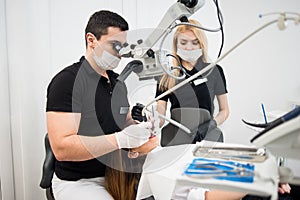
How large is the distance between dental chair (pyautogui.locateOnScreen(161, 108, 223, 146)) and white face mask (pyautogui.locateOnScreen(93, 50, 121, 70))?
0.57 m

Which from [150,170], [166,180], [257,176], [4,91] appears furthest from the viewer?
[4,91]

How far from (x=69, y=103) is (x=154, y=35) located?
18.0 inches

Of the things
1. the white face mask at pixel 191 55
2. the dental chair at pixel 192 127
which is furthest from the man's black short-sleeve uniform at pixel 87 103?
the white face mask at pixel 191 55

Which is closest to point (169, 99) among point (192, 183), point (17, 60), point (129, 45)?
point (129, 45)

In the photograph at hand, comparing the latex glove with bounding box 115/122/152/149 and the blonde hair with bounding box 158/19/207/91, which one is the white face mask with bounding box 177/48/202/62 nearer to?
the blonde hair with bounding box 158/19/207/91

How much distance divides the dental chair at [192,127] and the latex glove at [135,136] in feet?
1.77

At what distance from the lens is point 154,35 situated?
940 millimetres

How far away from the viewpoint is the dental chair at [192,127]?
5.38ft

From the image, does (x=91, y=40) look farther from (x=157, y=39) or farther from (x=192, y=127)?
(x=192, y=127)

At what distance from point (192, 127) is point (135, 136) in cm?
67

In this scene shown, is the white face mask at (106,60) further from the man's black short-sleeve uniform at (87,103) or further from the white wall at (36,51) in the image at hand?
the white wall at (36,51)

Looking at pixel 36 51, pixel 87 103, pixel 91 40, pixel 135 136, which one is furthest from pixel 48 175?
pixel 36 51

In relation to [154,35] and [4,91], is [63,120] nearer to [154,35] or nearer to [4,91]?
[154,35]

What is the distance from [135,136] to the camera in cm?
110
